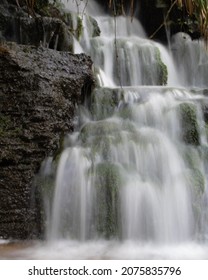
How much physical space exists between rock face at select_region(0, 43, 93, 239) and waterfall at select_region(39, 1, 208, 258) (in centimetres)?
30

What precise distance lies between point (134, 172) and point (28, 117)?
5.33ft

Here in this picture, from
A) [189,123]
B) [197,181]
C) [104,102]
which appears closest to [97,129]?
[104,102]

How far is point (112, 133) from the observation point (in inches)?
195

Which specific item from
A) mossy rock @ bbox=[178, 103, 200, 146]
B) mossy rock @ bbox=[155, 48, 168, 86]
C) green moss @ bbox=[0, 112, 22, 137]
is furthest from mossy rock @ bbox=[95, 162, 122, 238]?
mossy rock @ bbox=[155, 48, 168, 86]

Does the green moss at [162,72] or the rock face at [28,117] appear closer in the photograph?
the rock face at [28,117]

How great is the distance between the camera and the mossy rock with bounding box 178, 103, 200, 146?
16.9 ft

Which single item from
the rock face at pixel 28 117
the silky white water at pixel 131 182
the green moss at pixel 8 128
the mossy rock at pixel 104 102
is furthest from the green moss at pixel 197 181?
the green moss at pixel 8 128

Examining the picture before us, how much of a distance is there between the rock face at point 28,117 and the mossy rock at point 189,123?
162 centimetres

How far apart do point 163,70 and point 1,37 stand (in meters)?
3.55

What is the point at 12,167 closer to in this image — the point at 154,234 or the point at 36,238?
the point at 36,238

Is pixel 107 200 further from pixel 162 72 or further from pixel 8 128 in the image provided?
pixel 162 72

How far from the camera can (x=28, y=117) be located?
4.79 meters

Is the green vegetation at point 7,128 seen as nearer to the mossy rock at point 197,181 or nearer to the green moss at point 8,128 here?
the green moss at point 8,128

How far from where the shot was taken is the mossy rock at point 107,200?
4.22 meters
